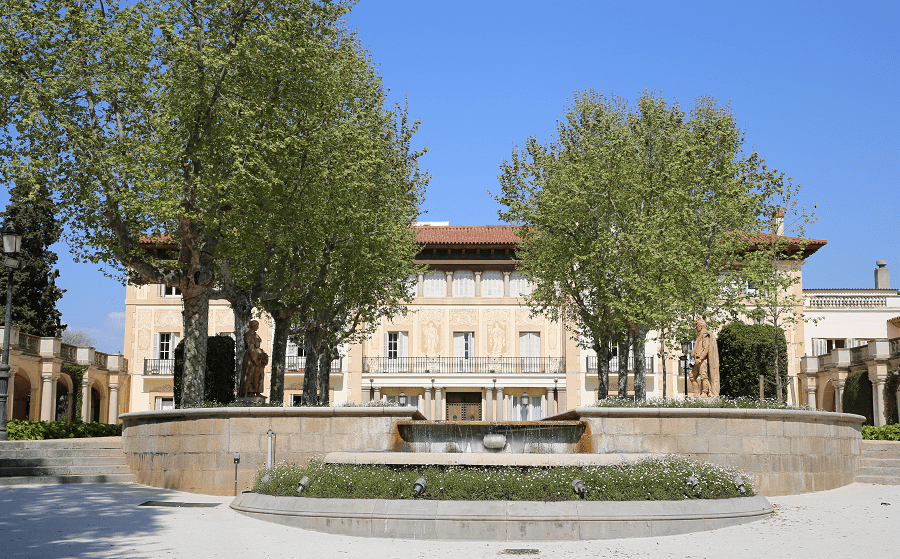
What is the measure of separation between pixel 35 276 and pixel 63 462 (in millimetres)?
30009

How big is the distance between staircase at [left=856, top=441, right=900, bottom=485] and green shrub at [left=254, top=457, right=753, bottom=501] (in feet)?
22.6

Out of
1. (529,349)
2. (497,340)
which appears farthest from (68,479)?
(529,349)

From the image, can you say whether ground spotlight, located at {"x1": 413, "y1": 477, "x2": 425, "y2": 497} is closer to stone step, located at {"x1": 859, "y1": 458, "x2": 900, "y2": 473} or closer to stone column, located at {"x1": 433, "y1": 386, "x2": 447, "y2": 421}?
stone step, located at {"x1": 859, "y1": 458, "x2": 900, "y2": 473}

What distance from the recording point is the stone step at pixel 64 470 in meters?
17.7

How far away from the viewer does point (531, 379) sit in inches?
1753

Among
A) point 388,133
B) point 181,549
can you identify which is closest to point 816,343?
point 388,133

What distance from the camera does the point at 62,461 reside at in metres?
18.4

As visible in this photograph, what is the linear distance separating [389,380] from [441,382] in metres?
2.92

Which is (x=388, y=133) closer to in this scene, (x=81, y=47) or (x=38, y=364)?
(x=81, y=47)

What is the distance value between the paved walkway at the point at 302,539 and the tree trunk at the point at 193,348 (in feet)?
15.4

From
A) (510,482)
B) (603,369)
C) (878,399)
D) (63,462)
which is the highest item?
(603,369)

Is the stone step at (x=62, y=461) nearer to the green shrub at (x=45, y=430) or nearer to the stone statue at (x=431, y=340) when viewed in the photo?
the green shrub at (x=45, y=430)

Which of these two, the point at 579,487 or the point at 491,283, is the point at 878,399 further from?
the point at 579,487

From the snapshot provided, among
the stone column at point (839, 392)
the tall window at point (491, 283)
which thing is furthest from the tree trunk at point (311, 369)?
the stone column at point (839, 392)
